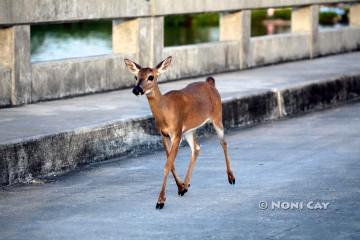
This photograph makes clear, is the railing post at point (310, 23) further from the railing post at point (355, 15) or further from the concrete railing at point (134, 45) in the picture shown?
the railing post at point (355, 15)

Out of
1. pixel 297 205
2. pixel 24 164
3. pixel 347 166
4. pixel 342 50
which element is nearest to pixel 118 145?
pixel 24 164

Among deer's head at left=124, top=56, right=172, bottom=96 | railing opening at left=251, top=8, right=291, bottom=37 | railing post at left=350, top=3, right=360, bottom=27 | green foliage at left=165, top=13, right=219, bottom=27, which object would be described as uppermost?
deer's head at left=124, top=56, right=172, bottom=96

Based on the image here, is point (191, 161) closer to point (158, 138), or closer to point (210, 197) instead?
point (210, 197)

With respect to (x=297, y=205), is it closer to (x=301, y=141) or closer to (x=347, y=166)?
(x=347, y=166)

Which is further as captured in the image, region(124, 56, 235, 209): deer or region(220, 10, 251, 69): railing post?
region(220, 10, 251, 69): railing post

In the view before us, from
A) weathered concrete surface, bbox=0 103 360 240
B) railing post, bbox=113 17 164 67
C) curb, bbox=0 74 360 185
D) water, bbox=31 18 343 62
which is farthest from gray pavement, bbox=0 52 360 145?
water, bbox=31 18 343 62

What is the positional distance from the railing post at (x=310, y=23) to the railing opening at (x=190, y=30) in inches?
290

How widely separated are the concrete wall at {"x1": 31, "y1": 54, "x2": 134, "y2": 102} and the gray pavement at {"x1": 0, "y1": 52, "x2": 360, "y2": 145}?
0.16 m

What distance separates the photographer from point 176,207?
9648 millimetres

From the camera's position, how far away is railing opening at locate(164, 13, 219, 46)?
30250 millimetres

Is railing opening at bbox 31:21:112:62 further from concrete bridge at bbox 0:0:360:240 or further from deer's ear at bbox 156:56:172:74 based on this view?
deer's ear at bbox 156:56:172:74

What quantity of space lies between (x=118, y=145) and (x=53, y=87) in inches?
100

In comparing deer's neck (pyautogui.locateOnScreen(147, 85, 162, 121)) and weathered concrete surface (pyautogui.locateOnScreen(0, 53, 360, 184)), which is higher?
deer's neck (pyautogui.locateOnScreen(147, 85, 162, 121))

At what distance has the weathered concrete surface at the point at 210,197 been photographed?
28.4ft
